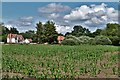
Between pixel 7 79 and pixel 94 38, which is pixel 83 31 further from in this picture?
pixel 7 79

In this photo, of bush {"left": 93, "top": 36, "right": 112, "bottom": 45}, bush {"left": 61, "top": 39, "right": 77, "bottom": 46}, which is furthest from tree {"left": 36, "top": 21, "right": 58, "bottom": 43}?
bush {"left": 93, "top": 36, "right": 112, "bottom": 45}

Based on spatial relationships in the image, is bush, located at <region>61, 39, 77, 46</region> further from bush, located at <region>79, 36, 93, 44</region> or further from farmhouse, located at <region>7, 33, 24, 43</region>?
farmhouse, located at <region>7, 33, 24, 43</region>

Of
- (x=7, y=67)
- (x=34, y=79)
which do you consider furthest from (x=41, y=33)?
(x=34, y=79)

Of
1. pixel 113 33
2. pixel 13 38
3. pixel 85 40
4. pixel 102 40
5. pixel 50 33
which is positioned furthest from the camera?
pixel 113 33

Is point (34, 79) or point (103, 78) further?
point (103, 78)

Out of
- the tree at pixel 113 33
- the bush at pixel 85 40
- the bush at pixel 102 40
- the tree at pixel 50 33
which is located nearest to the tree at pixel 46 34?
the tree at pixel 50 33

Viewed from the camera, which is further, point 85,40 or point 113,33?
point 113,33

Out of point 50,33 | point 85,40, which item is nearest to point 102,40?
point 85,40

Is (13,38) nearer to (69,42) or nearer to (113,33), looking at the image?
(69,42)

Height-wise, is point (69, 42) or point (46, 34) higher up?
point (46, 34)

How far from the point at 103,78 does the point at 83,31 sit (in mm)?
19165

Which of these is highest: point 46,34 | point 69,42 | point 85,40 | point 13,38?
point 46,34

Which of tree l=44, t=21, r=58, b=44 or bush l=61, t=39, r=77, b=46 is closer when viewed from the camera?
bush l=61, t=39, r=77, b=46

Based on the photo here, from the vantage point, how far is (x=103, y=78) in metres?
5.96
